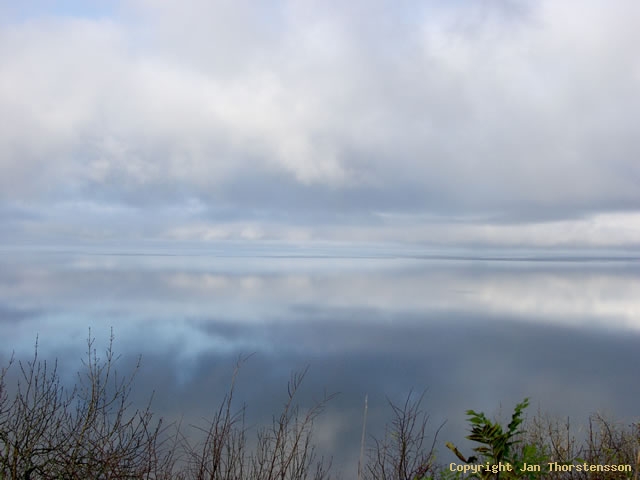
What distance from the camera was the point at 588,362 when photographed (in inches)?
1374

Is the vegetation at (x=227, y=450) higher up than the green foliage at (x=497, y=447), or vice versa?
the green foliage at (x=497, y=447)

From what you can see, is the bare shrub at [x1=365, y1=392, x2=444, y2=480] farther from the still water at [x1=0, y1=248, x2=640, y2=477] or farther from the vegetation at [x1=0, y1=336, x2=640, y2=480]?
the still water at [x1=0, y1=248, x2=640, y2=477]

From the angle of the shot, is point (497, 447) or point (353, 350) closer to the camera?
point (497, 447)

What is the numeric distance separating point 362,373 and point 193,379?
37.6 feet

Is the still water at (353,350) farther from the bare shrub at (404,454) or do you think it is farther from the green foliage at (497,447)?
the green foliage at (497,447)

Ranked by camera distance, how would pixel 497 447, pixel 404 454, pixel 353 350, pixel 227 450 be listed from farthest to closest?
pixel 353 350 < pixel 227 450 < pixel 404 454 < pixel 497 447

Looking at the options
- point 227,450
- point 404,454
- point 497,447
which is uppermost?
point 497,447

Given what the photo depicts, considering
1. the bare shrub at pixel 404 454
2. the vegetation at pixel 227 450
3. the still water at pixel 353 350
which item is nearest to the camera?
the vegetation at pixel 227 450

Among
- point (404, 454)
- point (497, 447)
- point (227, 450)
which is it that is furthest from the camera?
point (227, 450)

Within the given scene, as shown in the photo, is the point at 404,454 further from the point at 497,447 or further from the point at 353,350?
the point at 353,350

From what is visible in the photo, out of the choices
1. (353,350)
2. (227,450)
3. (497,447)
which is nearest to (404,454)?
(497,447)

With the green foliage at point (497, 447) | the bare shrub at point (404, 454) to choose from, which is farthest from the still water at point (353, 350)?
the green foliage at point (497, 447)

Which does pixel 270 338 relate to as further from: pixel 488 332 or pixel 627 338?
pixel 627 338

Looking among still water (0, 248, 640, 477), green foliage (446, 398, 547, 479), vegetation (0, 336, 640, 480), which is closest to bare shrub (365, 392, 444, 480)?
vegetation (0, 336, 640, 480)
